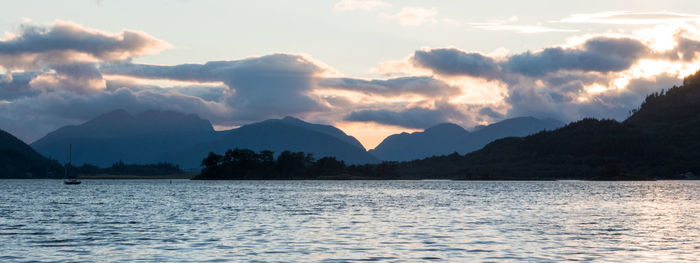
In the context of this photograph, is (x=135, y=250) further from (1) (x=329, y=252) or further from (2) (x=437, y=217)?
(2) (x=437, y=217)

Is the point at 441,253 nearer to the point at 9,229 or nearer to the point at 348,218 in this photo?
the point at 348,218

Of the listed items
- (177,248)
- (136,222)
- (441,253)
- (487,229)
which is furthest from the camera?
(136,222)

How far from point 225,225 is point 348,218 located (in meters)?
18.0

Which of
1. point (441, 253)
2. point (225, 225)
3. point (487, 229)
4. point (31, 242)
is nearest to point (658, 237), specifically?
point (487, 229)

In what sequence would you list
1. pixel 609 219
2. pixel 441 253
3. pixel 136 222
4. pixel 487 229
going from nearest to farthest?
pixel 441 253 → pixel 487 229 → pixel 136 222 → pixel 609 219

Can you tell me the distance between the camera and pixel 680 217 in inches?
3829

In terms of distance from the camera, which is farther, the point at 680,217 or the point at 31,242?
the point at 680,217

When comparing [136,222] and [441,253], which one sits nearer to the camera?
[441,253]

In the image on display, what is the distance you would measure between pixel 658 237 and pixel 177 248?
43.9 meters

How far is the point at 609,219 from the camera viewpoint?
309 ft

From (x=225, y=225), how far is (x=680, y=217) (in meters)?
60.8

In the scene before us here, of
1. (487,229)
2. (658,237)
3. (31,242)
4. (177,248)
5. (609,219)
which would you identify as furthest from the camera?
(609,219)

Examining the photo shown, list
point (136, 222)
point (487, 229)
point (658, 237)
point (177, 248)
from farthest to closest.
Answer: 1. point (136, 222)
2. point (487, 229)
3. point (658, 237)
4. point (177, 248)

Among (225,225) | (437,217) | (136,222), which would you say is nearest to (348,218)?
(437,217)
